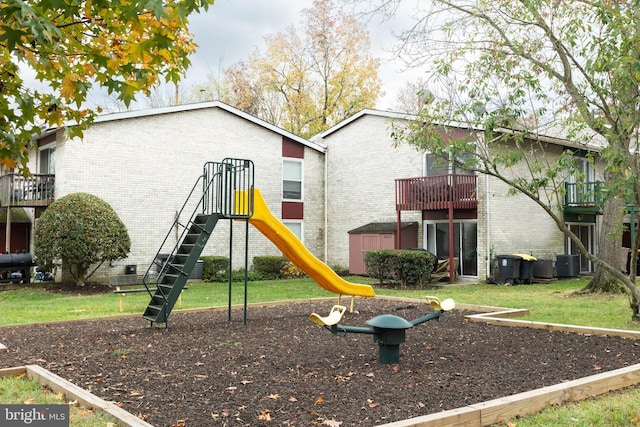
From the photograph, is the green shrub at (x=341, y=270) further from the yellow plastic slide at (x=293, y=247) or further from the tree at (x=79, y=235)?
the yellow plastic slide at (x=293, y=247)

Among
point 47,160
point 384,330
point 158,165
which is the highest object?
point 47,160

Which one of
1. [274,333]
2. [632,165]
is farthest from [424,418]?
[632,165]

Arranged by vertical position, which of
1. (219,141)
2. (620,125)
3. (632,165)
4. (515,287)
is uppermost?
(219,141)

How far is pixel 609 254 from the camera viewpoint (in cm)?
1695

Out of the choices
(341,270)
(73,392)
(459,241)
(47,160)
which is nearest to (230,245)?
(73,392)

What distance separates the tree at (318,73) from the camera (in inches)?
1529

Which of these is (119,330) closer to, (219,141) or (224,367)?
(224,367)

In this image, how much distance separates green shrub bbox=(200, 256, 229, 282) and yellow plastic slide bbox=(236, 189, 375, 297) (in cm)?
1070

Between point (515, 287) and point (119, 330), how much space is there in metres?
A: 13.7

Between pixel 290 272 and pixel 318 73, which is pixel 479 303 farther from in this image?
pixel 318 73

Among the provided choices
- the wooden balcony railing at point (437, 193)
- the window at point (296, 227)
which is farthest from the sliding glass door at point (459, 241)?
the window at point (296, 227)

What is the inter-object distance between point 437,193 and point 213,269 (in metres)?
8.76

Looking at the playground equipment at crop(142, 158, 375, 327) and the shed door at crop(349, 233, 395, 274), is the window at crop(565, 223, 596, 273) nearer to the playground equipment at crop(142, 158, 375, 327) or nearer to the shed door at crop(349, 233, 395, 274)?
the shed door at crop(349, 233, 395, 274)

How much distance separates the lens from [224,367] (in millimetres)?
7469
